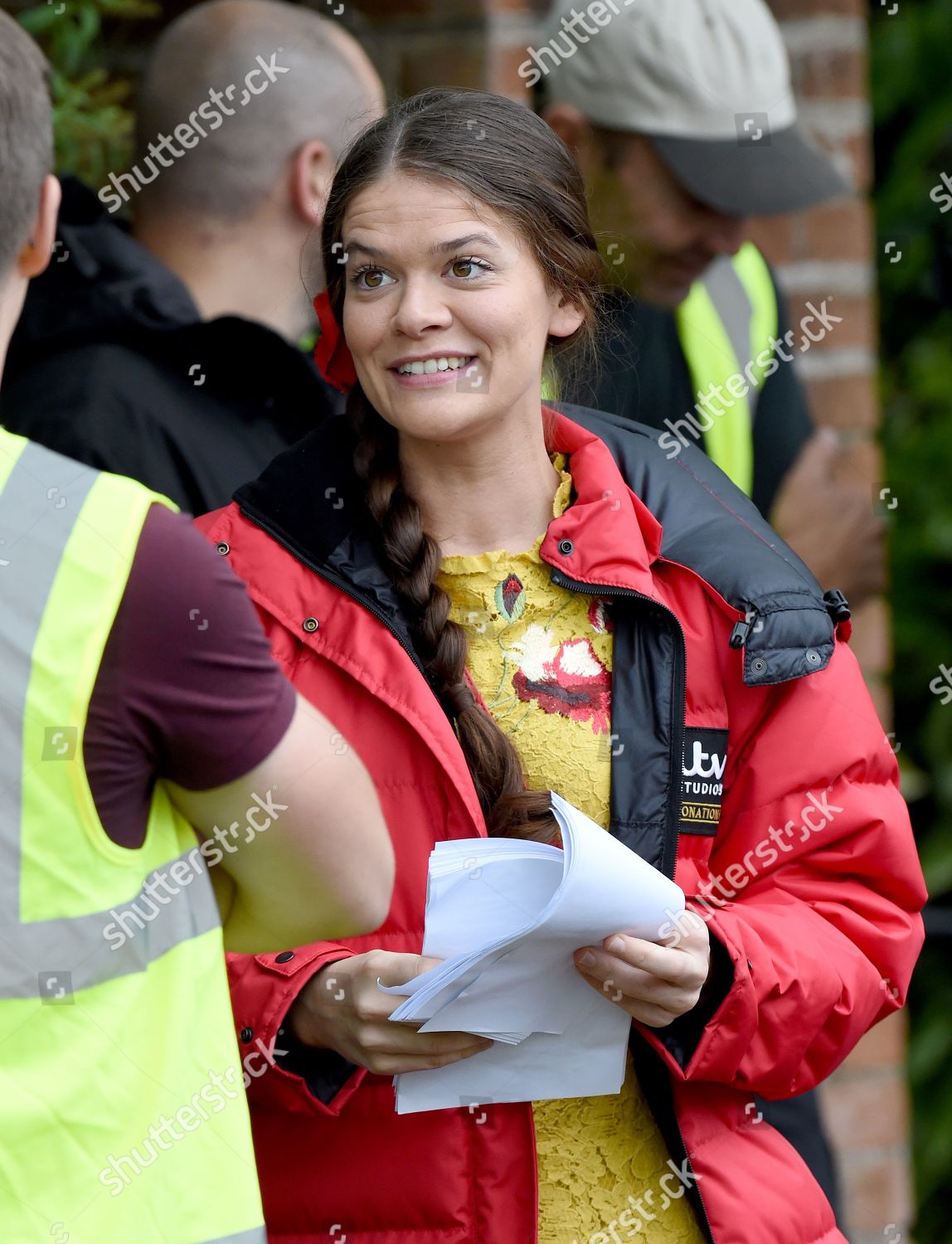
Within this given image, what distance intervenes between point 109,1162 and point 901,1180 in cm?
302

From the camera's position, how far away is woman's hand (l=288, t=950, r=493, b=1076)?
1.59 meters

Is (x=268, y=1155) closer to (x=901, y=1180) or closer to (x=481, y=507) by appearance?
(x=481, y=507)

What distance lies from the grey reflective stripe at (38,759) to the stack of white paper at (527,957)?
35 centimetres

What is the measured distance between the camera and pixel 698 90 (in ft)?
10.1

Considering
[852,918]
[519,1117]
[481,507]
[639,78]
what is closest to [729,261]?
[639,78]

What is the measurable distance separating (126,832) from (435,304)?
0.75 meters

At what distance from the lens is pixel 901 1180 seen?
3.83 metres

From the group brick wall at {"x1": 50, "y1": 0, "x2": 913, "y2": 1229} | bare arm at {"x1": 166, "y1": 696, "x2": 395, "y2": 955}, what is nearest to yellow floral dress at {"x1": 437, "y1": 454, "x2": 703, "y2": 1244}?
bare arm at {"x1": 166, "y1": 696, "x2": 395, "y2": 955}

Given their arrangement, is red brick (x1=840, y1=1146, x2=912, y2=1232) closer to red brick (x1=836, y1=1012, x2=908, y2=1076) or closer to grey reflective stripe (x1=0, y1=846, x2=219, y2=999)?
red brick (x1=836, y1=1012, x2=908, y2=1076)

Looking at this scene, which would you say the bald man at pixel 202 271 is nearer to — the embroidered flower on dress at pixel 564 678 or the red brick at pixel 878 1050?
the embroidered flower on dress at pixel 564 678

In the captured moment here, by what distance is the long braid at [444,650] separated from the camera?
5.58 feet

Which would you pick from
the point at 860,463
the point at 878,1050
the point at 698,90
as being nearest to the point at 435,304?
the point at 698,90

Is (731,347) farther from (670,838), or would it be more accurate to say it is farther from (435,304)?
(670,838)

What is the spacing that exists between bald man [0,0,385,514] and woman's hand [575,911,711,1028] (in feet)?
3.62
